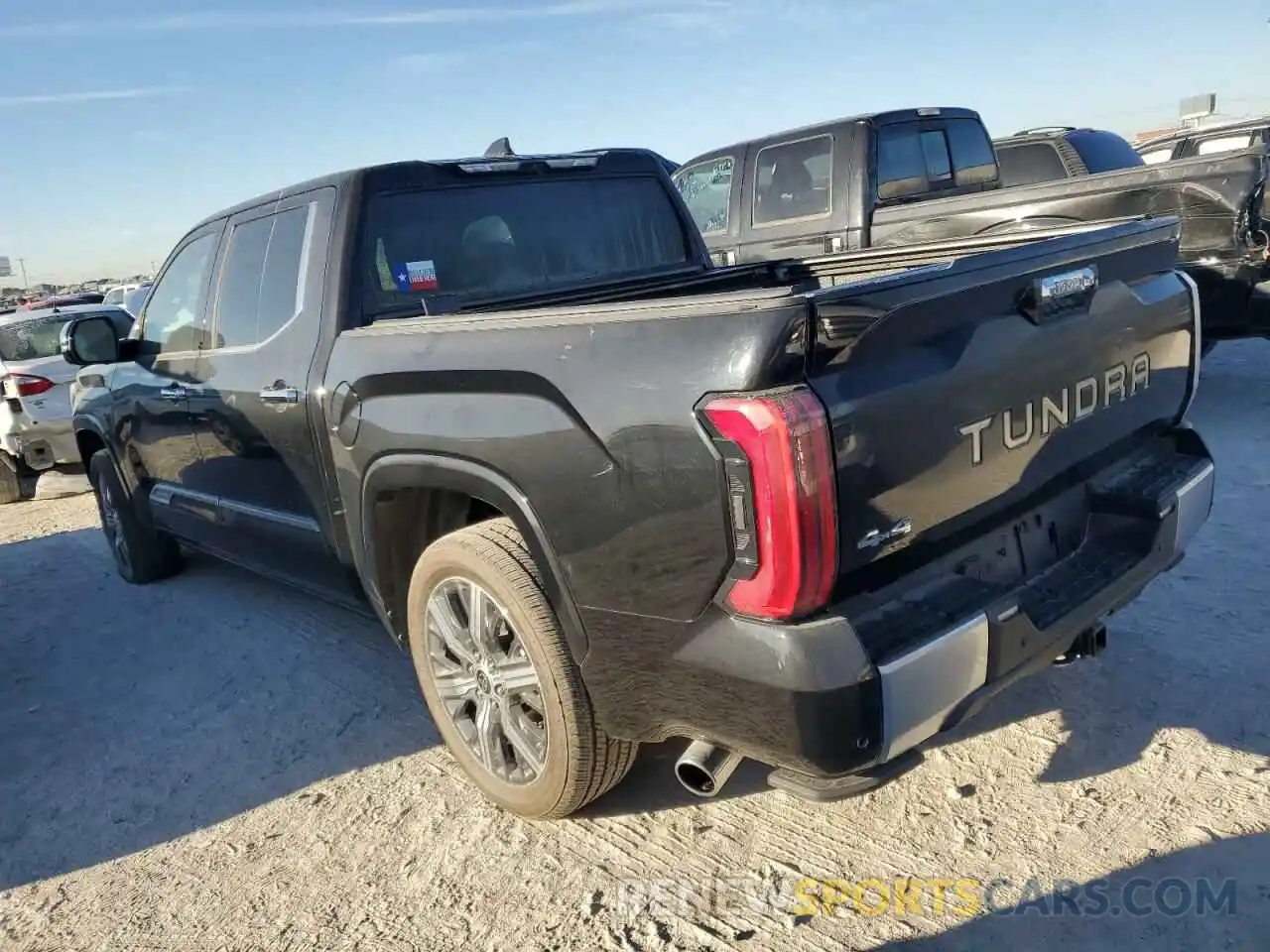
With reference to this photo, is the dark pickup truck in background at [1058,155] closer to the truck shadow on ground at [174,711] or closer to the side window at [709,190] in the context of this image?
the side window at [709,190]

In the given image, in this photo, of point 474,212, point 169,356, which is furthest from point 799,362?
point 169,356

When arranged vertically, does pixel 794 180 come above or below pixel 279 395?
above

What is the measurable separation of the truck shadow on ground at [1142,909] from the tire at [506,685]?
923 millimetres

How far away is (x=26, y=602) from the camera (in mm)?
5766

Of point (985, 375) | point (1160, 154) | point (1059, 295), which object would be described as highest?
point (1160, 154)

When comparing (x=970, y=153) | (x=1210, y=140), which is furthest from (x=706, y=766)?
(x=1210, y=140)

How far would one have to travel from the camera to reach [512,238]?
12.3 feet

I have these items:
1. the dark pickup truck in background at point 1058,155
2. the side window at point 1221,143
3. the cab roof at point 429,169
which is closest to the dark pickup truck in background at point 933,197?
the dark pickup truck in background at point 1058,155

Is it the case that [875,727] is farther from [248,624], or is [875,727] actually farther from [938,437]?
[248,624]

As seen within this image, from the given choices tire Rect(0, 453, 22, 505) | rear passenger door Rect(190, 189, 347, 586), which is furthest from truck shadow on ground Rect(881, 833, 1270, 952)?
tire Rect(0, 453, 22, 505)

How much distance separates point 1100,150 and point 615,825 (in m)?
7.97

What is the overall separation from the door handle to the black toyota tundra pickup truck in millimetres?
15

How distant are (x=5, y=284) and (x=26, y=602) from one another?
111m

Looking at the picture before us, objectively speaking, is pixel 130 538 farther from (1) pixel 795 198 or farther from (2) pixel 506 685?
(1) pixel 795 198
